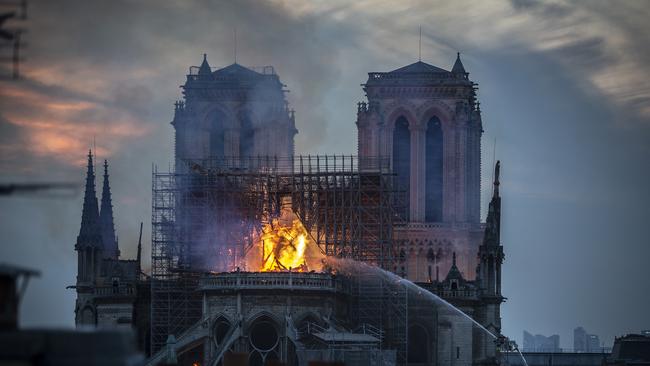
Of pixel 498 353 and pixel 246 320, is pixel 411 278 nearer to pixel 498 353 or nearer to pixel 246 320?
pixel 498 353

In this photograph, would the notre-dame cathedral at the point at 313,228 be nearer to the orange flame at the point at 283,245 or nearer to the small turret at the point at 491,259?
the small turret at the point at 491,259

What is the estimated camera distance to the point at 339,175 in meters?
120

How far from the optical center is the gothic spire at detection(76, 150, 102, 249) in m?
124

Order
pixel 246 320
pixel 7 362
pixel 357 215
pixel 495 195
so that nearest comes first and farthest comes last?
pixel 7 362 → pixel 246 320 → pixel 357 215 → pixel 495 195

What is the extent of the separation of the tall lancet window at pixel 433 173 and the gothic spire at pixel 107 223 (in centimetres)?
2123

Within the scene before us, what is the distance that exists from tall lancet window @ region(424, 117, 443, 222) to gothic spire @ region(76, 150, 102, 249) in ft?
74.9

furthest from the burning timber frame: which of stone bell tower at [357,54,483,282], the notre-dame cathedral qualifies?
stone bell tower at [357,54,483,282]

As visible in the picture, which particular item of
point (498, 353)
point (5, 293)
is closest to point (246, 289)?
point (498, 353)

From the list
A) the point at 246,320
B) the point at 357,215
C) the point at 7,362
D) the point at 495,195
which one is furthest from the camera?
the point at 495,195

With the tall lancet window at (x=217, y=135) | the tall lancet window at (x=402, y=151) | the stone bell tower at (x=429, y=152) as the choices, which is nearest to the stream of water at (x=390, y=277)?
the stone bell tower at (x=429, y=152)

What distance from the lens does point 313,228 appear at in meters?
120

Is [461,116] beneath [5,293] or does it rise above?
above

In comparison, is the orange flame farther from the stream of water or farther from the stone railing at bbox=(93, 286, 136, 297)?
the stone railing at bbox=(93, 286, 136, 297)

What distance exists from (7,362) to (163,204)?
265ft
